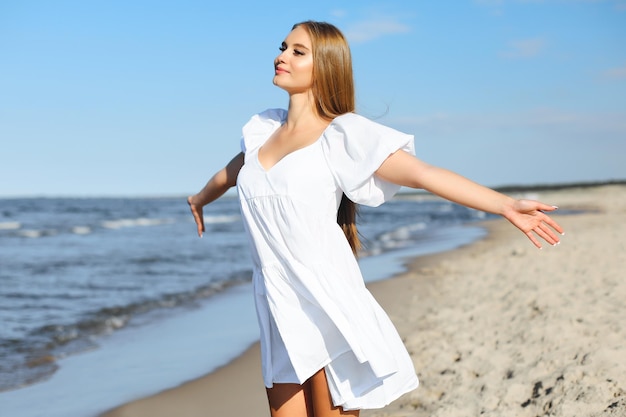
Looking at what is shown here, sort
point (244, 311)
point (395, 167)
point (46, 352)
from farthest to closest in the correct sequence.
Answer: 1. point (244, 311)
2. point (46, 352)
3. point (395, 167)

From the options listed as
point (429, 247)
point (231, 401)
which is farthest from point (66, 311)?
point (429, 247)

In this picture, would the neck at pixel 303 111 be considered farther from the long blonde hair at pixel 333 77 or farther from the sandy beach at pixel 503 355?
the sandy beach at pixel 503 355

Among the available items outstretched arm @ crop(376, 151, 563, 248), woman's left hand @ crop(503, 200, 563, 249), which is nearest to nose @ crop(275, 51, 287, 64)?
outstretched arm @ crop(376, 151, 563, 248)

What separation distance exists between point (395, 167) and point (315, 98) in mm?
461

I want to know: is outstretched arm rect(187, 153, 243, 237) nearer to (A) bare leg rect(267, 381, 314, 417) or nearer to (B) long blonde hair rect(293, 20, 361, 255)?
(B) long blonde hair rect(293, 20, 361, 255)

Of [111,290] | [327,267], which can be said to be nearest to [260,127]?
[327,267]

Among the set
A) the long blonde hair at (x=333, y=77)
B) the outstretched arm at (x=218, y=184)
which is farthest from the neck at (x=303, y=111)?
the outstretched arm at (x=218, y=184)

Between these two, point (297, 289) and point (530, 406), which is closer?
point (297, 289)

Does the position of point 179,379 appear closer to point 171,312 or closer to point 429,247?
point 171,312

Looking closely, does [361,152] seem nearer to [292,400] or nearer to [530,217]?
[530,217]

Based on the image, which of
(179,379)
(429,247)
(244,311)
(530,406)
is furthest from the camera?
(429,247)

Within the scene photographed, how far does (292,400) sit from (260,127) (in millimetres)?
1065

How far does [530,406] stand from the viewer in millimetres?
3957

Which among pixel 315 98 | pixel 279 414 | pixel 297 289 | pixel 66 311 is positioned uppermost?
pixel 315 98
